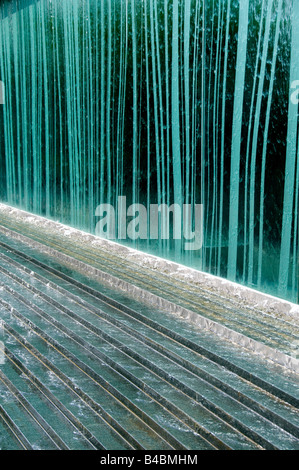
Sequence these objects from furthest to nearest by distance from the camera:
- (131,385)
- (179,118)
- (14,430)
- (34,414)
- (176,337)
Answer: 1. (179,118)
2. (176,337)
3. (131,385)
4. (34,414)
5. (14,430)

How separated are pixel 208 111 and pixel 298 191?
117 cm

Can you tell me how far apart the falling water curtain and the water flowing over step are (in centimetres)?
96

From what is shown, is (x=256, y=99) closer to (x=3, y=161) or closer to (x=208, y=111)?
(x=208, y=111)

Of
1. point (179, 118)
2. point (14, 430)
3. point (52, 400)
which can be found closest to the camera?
point (14, 430)

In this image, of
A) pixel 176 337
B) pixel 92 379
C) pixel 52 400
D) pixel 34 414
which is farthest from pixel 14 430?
pixel 176 337

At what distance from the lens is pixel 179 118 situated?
492cm

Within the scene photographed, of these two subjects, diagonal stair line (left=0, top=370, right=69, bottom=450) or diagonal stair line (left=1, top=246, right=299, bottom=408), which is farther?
diagonal stair line (left=1, top=246, right=299, bottom=408)

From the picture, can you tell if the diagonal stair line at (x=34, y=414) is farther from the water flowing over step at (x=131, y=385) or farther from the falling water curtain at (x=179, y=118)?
the falling water curtain at (x=179, y=118)

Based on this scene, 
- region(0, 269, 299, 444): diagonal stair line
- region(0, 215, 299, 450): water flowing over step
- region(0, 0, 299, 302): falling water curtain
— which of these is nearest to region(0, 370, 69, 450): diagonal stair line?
A: region(0, 215, 299, 450): water flowing over step

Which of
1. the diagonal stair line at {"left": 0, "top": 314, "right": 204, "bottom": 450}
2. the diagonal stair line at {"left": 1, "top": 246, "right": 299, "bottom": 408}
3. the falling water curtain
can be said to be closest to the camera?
the diagonal stair line at {"left": 0, "top": 314, "right": 204, "bottom": 450}

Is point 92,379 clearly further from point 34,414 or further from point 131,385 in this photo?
point 34,414

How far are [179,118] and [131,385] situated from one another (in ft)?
8.84

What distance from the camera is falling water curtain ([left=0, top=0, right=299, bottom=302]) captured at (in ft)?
12.6

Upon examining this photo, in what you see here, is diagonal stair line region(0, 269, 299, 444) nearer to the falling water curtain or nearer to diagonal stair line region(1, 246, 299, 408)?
diagonal stair line region(1, 246, 299, 408)
